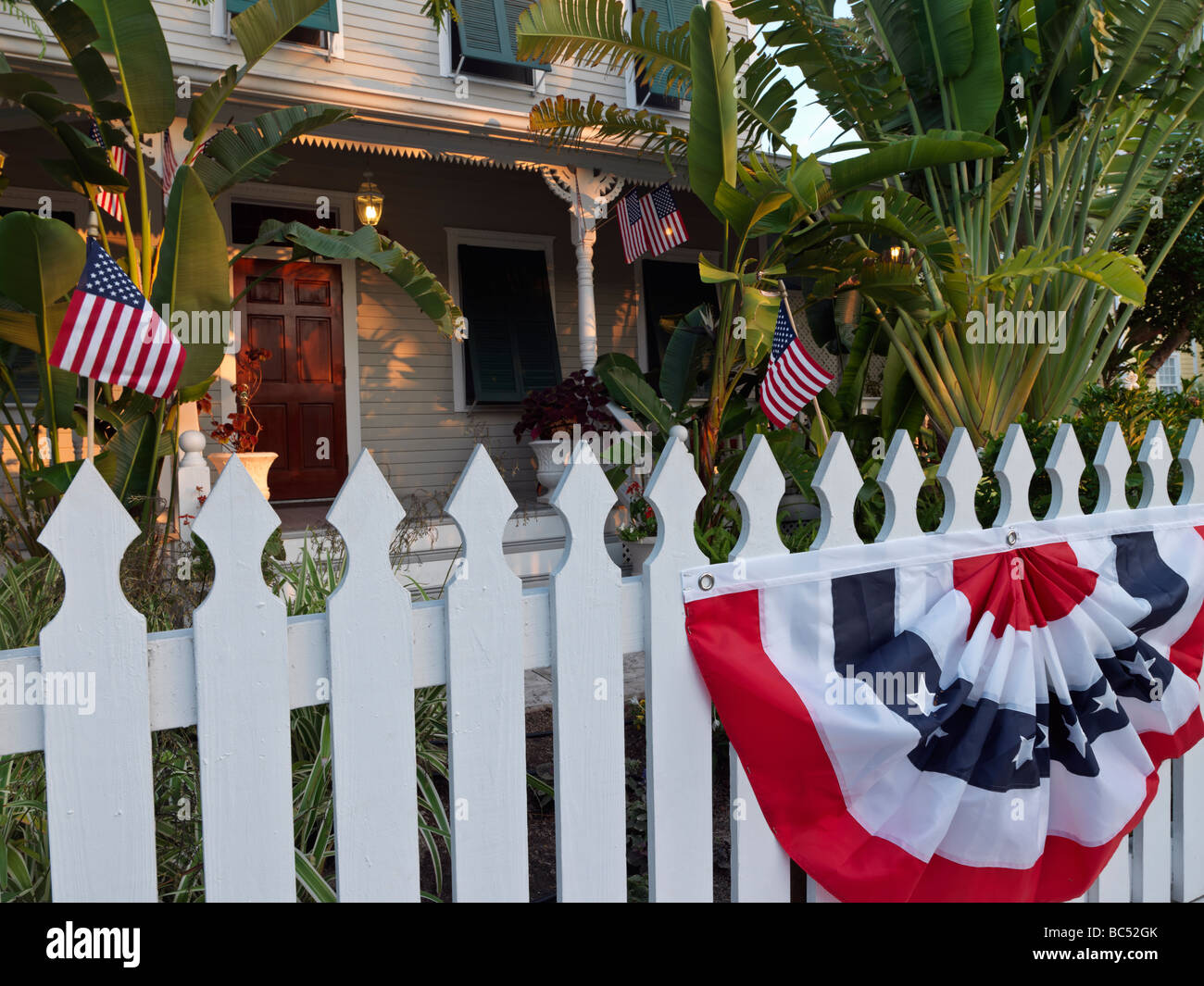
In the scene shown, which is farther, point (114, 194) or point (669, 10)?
point (669, 10)

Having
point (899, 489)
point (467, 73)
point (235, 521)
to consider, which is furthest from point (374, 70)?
point (235, 521)

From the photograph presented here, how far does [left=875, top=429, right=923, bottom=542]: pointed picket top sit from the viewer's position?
6.68 ft

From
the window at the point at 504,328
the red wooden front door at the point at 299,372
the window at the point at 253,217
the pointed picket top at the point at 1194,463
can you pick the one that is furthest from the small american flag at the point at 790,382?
the window at the point at 253,217

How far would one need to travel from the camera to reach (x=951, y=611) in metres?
2.04

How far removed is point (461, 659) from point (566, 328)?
8.72 metres

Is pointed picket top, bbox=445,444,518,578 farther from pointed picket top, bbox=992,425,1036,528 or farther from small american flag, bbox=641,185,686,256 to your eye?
small american flag, bbox=641,185,686,256

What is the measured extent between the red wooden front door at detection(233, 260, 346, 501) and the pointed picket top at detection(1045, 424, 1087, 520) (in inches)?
291

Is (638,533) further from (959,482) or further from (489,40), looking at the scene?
(489,40)

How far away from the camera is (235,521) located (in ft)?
4.58

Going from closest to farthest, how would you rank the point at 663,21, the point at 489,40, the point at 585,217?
the point at 585,217
the point at 489,40
the point at 663,21

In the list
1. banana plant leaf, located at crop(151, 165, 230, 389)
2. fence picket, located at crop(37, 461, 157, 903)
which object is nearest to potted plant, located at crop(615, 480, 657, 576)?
banana plant leaf, located at crop(151, 165, 230, 389)

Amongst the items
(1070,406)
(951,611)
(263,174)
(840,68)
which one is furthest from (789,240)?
(951,611)

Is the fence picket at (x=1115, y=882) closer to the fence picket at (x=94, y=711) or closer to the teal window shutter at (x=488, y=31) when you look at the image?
the fence picket at (x=94, y=711)

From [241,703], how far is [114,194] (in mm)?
4853
